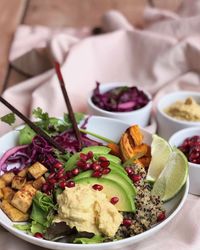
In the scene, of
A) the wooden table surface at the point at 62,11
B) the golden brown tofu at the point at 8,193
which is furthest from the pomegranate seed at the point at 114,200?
the wooden table surface at the point at 62,11

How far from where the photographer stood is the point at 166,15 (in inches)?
76.2

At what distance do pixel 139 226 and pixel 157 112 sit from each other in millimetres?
502

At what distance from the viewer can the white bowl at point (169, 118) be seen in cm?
133

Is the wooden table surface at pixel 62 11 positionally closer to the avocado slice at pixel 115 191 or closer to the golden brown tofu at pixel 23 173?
the golden brown tofu at pixel 23 173

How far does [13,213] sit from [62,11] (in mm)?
1397

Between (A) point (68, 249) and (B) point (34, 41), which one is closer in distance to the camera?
(A) point (68, 249)

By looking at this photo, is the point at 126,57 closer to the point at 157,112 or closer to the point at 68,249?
the point at 157,112

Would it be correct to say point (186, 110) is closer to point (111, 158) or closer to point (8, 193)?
point (111, 158)

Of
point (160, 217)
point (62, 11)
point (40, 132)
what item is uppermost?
point (40, 132)

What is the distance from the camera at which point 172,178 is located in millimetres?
1066

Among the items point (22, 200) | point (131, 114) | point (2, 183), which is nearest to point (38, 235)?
point (22, 200)

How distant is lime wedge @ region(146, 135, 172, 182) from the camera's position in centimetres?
110

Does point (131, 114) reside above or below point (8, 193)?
below

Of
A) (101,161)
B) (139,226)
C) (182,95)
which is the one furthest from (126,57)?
(139,226)
